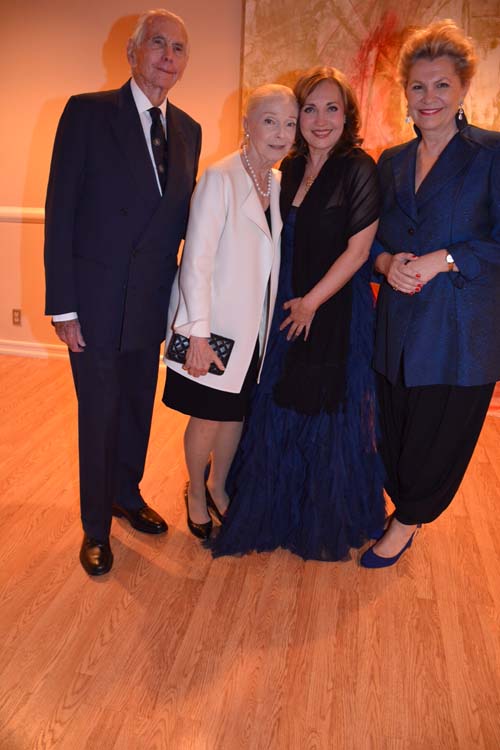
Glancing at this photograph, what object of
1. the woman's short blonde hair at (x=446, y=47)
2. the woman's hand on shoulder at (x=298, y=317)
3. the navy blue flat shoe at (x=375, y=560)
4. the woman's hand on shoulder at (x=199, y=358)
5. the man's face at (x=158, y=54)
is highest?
the woman's short blonde hair at (x=446, y=47)

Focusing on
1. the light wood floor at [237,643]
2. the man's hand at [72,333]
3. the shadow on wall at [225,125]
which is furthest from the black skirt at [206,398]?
the shadow on wall at [225,125]

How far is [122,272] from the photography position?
1766 millimetres

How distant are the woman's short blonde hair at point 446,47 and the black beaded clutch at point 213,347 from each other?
3.08ft

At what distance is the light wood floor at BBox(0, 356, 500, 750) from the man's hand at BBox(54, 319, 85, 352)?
2.55 feet

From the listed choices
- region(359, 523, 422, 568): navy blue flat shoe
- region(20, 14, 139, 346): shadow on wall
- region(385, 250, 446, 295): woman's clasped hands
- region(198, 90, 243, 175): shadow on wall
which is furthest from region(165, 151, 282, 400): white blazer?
region(20, 14, 139, 346): shadow on wall

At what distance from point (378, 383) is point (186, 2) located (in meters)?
2.60

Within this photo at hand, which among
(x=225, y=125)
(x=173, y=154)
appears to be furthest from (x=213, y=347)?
(x=225, y=125)

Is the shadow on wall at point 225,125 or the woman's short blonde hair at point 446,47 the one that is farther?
the shadow on wall at point 225,125

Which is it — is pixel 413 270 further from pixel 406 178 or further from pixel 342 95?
pixel 342 95

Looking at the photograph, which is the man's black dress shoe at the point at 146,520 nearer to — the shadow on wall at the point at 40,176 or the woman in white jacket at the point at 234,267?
the woman in white jacket at the point at 234,267

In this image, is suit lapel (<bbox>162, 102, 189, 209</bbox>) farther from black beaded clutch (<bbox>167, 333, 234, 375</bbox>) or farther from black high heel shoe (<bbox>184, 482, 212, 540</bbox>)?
black high heel shoe (<bbox>184, 482, 212, 540</bbox>)

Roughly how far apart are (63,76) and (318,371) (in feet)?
9.04

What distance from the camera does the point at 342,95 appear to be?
5.72 feet

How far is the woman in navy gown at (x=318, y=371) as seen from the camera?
1.77 m
